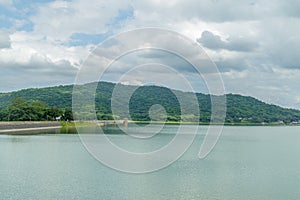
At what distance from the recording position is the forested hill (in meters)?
130

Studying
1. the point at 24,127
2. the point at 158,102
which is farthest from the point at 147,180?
the point at 158,102

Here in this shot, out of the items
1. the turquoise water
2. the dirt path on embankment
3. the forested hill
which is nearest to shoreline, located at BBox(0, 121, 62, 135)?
the dirt path on embankment

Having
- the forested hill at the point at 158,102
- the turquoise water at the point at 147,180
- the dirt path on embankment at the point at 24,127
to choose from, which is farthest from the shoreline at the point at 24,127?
the forested hill at the point at 158,102

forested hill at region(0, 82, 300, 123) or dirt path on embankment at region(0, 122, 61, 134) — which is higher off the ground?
forested hill at region(0, 82, 300, 123)

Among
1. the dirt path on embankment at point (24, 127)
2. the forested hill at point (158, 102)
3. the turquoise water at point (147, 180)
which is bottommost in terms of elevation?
the turquoise water at point (147, 180)

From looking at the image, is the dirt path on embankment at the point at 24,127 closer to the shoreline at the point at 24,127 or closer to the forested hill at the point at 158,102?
the shoreline at the point at 24,127

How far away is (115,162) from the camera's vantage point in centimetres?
3066

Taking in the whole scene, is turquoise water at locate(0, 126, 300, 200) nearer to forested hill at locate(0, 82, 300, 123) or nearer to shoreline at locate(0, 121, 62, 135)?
shoreline at locate(0, 121, 62, 135)

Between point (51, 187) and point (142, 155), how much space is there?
15.7 meters

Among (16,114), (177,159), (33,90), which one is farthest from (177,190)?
(33,90)

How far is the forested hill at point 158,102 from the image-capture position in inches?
5098

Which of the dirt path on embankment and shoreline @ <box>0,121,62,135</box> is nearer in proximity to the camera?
shoreline @ <box>0,121,62,135</box>

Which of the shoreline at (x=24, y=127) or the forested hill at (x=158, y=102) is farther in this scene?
the forested hill at (x=158, y=102)

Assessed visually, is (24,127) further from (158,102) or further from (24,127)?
(158,102)
